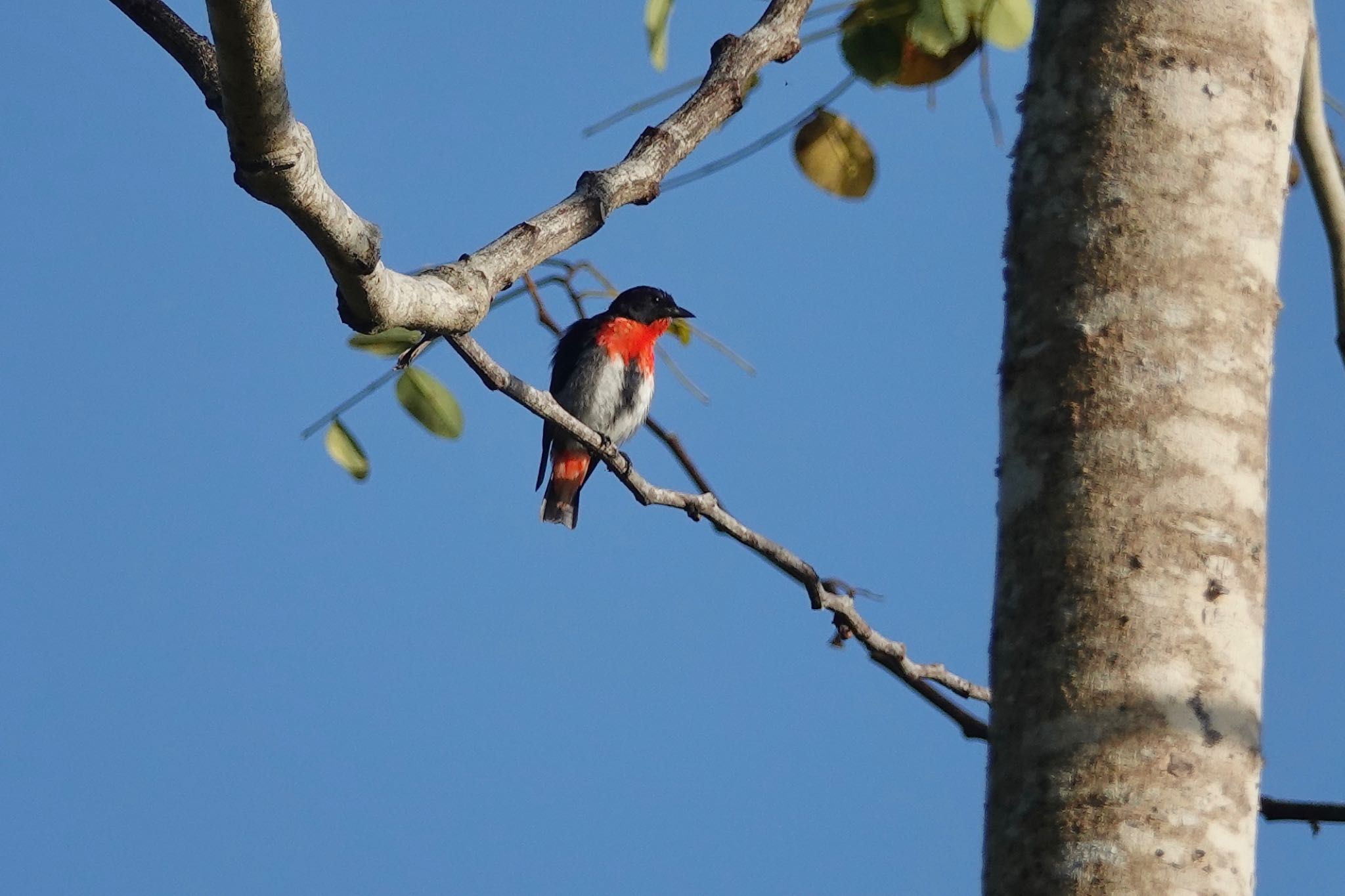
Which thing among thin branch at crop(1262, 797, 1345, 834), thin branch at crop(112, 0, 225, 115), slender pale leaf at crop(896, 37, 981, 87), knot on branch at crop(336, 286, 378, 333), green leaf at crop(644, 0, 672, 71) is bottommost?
thin branch at crop(1262, 797, 1345, 834)

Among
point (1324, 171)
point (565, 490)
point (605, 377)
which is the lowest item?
point (1324, 171)

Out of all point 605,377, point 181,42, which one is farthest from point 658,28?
point 605,377

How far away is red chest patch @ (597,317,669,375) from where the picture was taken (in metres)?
8.36

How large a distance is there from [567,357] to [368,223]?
267 inches

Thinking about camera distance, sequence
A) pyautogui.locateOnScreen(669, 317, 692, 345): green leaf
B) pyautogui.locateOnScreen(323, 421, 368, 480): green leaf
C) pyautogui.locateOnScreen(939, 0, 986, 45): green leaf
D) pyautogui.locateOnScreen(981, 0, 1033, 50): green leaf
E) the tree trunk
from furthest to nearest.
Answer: pyautogui.locateOnScreen(669, 317, 692, 345): green leaf < pyautogui.locateOnScreen(323, 421, 368, 480): green leaf < pyautogui.locateOnScreen(981, 0, 1033, 50): green leaf < pyautogui.locateOnScreen(939, 0, 986, 45): green leaf < the tree trunk

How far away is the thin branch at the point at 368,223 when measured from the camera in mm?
1616

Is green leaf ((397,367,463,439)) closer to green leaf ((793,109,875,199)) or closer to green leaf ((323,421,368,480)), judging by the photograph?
green leaf ((323,421,368,480))

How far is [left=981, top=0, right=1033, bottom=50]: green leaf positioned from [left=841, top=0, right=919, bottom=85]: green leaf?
24 centimetres

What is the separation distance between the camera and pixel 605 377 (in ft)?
27.2

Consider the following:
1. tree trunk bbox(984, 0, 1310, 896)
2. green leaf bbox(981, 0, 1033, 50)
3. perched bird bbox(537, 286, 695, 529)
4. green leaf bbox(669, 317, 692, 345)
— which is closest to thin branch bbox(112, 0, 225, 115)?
tree trunk bbox(984, 0, 1310, 896)

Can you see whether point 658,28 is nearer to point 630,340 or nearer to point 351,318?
point 351,318

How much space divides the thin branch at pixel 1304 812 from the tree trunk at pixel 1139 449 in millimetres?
807

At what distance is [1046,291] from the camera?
183cm

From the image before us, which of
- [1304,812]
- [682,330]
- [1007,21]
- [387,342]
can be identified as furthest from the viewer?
[682,330]
